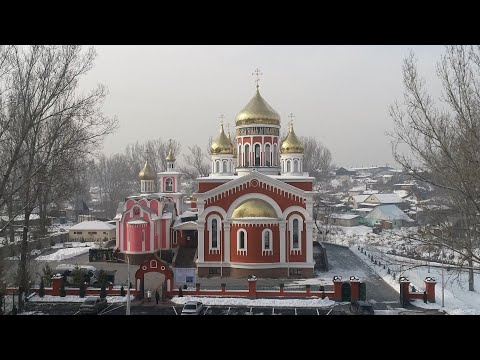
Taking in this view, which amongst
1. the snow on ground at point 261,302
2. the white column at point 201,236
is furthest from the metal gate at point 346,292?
the white column at point 201,236

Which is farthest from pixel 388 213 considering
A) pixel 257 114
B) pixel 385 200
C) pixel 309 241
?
pixel 309 241

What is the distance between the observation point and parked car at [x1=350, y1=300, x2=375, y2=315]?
13.6m

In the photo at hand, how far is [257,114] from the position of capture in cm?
2216

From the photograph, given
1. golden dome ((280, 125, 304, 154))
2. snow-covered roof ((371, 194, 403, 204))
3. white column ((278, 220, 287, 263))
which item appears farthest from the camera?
snow-covered roof ((371, 194, 403, 204))

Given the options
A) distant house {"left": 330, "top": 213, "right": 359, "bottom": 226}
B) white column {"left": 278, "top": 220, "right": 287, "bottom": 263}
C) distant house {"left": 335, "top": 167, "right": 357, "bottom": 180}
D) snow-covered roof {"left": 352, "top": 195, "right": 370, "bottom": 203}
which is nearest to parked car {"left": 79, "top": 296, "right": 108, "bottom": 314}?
white column {"left": 278, "top": 220, "right": 287, "bottom": 263}

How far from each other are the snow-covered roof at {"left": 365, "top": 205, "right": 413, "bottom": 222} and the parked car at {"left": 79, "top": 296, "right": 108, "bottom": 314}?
31.4 m

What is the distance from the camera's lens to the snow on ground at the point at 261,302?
14742 mm

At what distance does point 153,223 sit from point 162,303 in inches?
341

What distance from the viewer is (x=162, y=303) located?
49.3ft

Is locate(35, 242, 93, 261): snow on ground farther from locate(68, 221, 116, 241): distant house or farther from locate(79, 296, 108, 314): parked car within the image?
locate(79, 296, 108, 314): parked car

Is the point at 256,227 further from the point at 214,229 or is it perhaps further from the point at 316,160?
the point at 316,160

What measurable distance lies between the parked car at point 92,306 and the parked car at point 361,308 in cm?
822

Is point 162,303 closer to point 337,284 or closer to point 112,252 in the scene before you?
point 337,284
